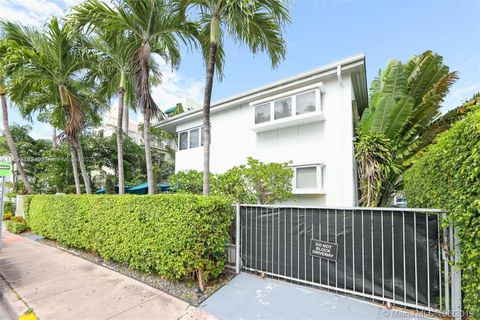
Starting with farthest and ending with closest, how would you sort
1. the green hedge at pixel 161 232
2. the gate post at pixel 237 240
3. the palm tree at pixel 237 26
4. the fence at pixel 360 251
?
the palm tree at pixel 237 26 → the gate post at pixel 237 240 → the green hedge at pixel 161 232 → the fence at pixel 360 251

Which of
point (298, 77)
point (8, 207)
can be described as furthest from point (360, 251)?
point (8, 207)

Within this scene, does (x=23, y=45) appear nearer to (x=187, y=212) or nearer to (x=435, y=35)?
(x=187, y=212)

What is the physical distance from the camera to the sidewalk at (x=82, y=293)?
401 centimetres

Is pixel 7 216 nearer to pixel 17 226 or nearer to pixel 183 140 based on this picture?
pixel 17 226

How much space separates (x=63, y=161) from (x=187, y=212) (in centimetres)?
1513

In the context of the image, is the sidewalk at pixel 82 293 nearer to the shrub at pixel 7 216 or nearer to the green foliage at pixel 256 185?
the green foliage at pixel 256 185

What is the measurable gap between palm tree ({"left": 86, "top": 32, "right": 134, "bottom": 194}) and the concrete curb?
406cm

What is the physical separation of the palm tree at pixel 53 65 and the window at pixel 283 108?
24.9ft

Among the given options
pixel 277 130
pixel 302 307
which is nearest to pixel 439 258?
pixel 302 307

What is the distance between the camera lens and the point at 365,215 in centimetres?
411

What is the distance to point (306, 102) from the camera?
8.46 m

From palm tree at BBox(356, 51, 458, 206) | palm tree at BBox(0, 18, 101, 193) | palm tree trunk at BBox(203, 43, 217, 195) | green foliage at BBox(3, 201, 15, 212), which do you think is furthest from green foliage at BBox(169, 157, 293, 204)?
green foliage at BBox(3, 201, 15, 212)

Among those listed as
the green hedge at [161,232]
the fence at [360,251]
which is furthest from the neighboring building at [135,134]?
the fence at [360,251]

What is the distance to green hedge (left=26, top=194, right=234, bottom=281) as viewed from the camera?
183 inches
